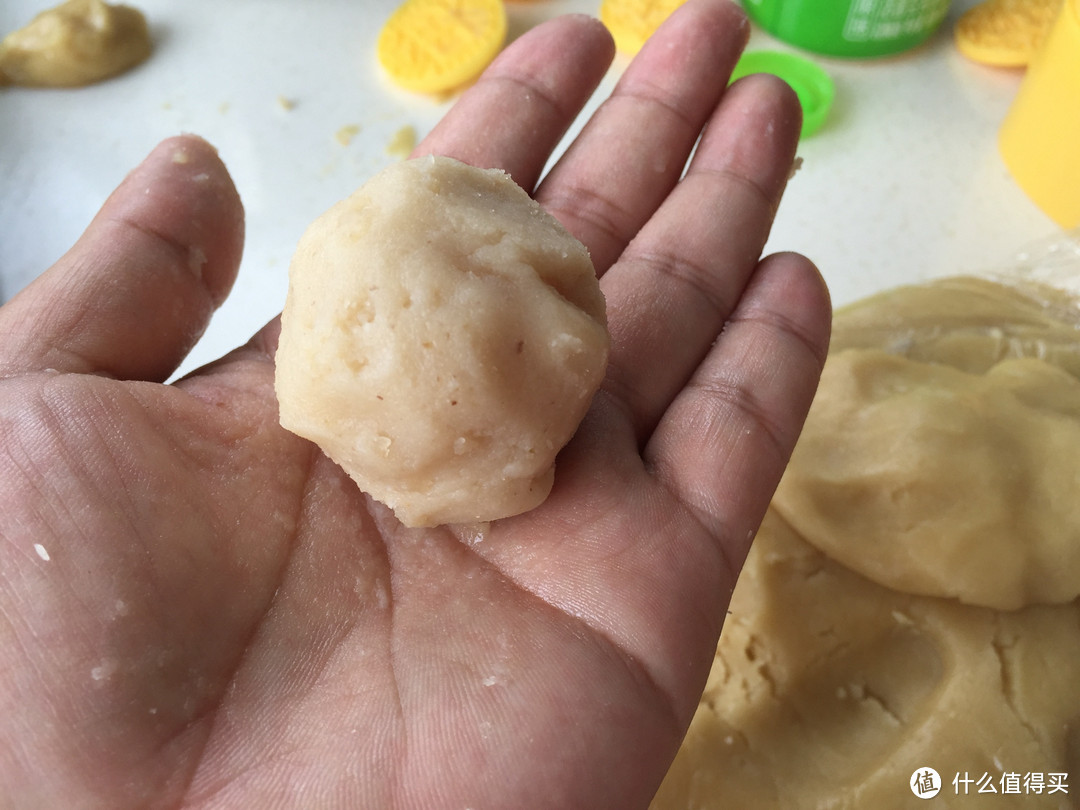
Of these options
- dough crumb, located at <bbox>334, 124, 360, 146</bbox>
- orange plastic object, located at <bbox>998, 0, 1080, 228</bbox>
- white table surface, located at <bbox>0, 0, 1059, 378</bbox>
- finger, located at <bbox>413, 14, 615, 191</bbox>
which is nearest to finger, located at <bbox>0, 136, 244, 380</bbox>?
finger, located at <bbox>413, 14, 615, 191</bbox>

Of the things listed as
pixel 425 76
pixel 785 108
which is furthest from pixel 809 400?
pixel 425 76

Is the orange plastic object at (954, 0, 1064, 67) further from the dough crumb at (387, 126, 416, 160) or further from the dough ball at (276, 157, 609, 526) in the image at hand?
the dough ball at (276, 157, 609, 526)

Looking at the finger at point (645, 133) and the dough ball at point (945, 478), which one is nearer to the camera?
the dough ball at point (945, 478)

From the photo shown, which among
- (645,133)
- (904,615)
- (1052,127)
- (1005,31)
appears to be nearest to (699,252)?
(645,133)

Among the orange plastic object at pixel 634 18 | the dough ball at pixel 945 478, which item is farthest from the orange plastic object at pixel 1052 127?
the orange plastic object at pixel 634 18

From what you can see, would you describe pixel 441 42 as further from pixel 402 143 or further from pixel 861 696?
pixel 861 696

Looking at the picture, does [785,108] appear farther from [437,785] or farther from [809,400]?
[437,785]

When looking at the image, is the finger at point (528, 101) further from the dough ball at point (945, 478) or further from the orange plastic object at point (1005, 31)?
the orange plastic object at point (1005, 31)
